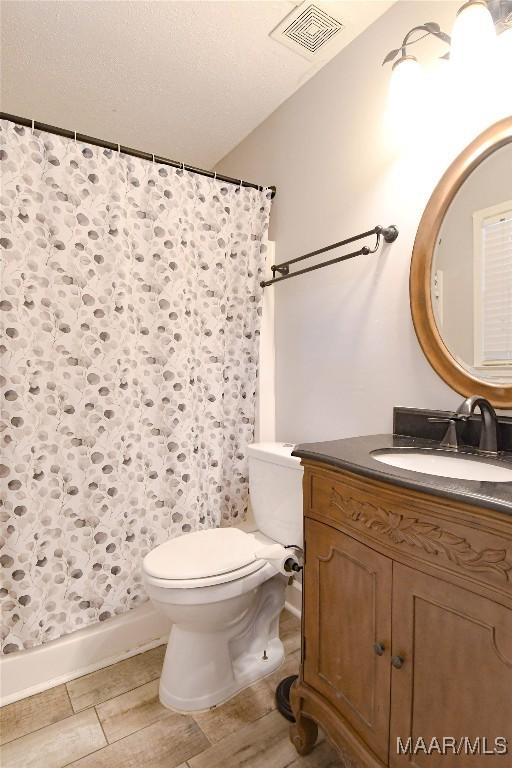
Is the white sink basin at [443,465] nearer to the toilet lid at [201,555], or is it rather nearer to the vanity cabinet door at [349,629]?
the vanity cabinet door at [349,629]

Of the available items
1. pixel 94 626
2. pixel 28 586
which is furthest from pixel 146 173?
pixel 94 626

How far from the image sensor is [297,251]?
1.92 meters

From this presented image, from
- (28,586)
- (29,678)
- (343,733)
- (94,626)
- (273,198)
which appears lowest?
(29,678)

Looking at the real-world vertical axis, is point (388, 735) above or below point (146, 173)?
below

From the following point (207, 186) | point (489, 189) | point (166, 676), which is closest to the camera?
point (489, 189)

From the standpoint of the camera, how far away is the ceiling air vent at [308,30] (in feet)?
4.90

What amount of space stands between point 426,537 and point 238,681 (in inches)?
43.5

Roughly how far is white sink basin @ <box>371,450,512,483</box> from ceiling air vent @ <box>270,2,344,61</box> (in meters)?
1.61

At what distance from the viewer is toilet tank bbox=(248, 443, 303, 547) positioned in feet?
5.02

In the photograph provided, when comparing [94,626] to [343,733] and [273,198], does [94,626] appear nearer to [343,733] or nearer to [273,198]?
[343,733]

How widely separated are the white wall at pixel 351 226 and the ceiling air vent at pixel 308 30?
10 centimetres

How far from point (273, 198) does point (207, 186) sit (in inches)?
14.9

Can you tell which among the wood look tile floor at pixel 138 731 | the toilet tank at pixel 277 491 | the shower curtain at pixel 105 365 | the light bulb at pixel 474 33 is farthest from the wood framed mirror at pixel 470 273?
the wood look tile floor at pixel 138 731
